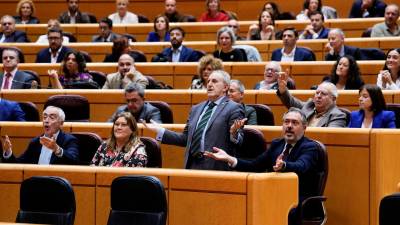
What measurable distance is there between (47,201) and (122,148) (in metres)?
0.74

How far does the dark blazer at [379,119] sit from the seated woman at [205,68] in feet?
3.70

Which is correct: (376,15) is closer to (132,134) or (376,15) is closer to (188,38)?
(188,38)

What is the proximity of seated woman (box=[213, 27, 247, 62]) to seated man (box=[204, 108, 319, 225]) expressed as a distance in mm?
2420

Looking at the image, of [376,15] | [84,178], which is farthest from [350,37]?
[84,178]

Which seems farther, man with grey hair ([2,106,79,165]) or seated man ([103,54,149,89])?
seated man ([103,54,149,89])

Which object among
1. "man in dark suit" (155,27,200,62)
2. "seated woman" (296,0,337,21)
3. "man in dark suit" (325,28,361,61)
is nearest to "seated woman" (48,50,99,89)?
"man in dark suit" (155,27,200,62)

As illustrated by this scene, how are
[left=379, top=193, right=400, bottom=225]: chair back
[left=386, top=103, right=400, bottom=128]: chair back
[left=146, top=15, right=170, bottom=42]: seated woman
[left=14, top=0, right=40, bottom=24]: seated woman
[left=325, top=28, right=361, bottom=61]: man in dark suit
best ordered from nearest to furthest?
[left=379, top=193, right=400, bottom=225]: chair back
[left=386, top=103, right=400, bottom=128]: chair back
[left=325, top=28, right=361, bottom=61]: man in dark suit
[left=146, top=15, right=170, bottom=42]: seated woman
[left=14, top=0, right=40, bottom=24]: seated woman

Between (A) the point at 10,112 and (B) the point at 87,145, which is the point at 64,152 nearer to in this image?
(B) the point at 87,145

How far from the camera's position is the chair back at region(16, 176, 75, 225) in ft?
13.4

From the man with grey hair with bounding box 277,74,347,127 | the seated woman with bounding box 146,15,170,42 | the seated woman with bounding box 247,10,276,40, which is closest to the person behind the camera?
the man with grey hair with bounding box 277,74,347,127

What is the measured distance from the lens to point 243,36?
8469mm

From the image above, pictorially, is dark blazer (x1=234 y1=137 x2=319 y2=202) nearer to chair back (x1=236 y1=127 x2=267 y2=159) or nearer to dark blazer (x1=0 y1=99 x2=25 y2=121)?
chair back (x1=236 y1=127 x2=267 y2=159)

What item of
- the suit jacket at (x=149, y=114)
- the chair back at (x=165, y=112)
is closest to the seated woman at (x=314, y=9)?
the chair back at (x=165, y=112)

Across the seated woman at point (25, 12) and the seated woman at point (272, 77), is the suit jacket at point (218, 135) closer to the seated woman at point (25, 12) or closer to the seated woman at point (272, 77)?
the seated woman at point (272, 77)
